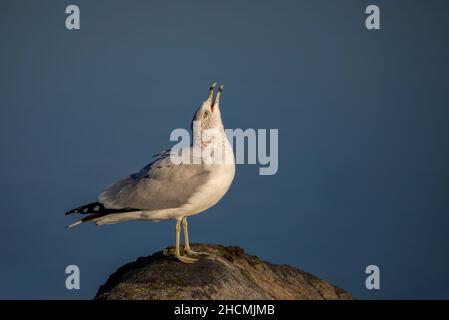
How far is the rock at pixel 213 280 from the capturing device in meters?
17.1

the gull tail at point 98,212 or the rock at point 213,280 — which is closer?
the rock at point 213,280

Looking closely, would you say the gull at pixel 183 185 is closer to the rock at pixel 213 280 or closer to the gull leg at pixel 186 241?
the gull leg at pixel 186 241

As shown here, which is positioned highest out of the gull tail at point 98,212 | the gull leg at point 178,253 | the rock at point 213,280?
the gull tail at point 98,212

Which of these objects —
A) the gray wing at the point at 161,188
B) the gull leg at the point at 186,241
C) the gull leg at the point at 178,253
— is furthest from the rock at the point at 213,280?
the gray wing at the point at 161,188

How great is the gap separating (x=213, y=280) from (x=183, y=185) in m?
2.54

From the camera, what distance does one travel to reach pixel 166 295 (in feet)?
55.5

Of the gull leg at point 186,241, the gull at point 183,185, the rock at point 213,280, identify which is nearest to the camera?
the rock at point 213,280

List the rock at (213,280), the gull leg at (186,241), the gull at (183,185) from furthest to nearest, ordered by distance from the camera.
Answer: the gull leg at (186,241)
the gull at (183,185)
the rock at (213,280)

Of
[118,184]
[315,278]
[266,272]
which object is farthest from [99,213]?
[315,278]

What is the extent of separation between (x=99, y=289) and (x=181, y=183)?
14.8 feet

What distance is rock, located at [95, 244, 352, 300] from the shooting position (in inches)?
675

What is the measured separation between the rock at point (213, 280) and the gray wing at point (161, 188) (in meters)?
1.56
